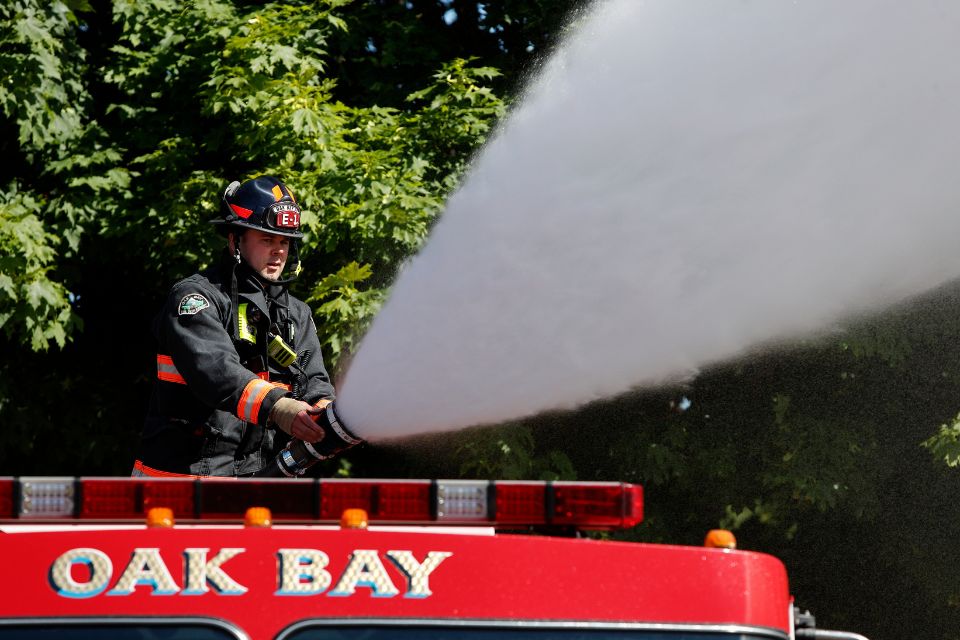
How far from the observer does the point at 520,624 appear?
289 cm

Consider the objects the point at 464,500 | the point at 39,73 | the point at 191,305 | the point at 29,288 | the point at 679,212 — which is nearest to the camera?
the point at 464,500

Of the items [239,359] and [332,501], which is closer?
[332,501]

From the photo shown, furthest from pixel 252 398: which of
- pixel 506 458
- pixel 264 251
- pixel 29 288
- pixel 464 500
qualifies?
pixel 29 288

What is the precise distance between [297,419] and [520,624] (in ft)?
5.79

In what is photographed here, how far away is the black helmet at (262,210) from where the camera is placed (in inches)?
205

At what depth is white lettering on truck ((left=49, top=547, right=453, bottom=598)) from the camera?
2877mm

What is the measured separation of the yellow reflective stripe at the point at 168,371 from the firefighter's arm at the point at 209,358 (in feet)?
0.14

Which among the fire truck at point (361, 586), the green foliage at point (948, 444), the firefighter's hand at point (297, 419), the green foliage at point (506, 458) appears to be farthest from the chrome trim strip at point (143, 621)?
the green foliage at point (948, 444)

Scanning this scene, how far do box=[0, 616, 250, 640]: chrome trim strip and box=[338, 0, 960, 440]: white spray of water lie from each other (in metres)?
1.48

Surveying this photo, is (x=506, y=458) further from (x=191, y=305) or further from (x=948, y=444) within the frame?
(x=191, y=305)

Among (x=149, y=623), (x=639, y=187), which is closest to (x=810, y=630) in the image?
(x=149, y=623)

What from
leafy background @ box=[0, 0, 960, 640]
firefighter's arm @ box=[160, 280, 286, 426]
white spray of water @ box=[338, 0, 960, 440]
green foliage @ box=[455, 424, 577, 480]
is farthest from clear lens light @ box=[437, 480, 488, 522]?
green foliage @ box=[455, 424, 577, 480]

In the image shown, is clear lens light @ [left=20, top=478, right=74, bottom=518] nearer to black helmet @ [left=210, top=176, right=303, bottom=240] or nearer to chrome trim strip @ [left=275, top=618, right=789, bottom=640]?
chrome trim strip @ [left=275, top=618, right=789, bottom=640]

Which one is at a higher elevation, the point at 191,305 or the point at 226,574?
the point at 191,305
